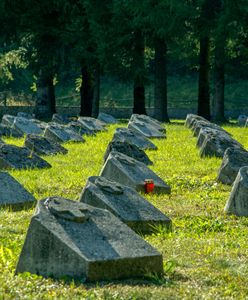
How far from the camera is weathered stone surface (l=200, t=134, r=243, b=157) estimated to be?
19.6m

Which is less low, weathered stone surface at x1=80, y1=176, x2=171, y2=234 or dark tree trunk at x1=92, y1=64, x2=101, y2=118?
weathered stone surface at x1=80, y1=176, x2=171, y2=234

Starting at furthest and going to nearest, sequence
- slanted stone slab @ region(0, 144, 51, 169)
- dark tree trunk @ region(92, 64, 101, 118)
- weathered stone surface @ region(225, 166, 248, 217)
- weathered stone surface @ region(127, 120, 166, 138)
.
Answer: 1. dark tree trunk @ region(92, 64, 101, 118)
2. weathered stone surface @ region(127, 120, 166, 138)
3. slanted stone slab @ region(0, 144, 51, 169)
4. weathered stone surface @ region(225, 166, 248, 217)

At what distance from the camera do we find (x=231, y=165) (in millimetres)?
14812

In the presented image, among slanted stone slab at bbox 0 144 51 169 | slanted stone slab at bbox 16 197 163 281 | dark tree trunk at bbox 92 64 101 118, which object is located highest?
slanted stone slab at bbox 16 197 163 281

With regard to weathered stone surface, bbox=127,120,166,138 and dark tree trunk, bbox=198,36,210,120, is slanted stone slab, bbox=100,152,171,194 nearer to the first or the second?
weathered stone surface, bbox=127,120,166,138

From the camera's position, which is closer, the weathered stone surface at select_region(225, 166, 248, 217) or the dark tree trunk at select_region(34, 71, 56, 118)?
the weathered stone surface at select_region(225, 166, 248, 217)

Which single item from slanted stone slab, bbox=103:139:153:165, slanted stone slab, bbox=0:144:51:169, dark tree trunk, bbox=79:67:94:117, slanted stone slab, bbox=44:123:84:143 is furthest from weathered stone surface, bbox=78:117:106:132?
dark tree trunk, bbox=79:67:94:117

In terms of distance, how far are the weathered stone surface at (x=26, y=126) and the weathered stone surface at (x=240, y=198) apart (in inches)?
630

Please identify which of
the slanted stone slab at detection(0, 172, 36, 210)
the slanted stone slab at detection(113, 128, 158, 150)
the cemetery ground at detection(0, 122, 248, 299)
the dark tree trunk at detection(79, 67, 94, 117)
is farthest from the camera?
the dark tree trunk at detection(79, 67, 94, 117)

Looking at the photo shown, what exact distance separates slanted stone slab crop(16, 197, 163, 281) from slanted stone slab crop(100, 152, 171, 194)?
5.35 meters

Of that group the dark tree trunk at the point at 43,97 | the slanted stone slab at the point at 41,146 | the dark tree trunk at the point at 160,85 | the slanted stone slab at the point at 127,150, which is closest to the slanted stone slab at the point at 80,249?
the slanted stone slab at the point at 127,150

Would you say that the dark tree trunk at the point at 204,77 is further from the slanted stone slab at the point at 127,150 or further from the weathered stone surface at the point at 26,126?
the slanted stone slab at the point at 127,150

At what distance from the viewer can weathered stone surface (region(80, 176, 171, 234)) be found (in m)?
9.78

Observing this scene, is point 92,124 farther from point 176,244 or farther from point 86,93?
point 176,244
